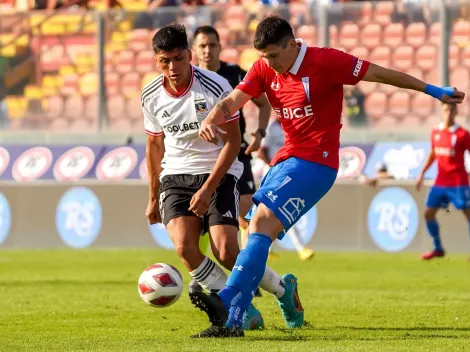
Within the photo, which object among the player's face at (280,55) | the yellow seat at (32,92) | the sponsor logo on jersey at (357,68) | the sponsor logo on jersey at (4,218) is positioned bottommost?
the sponsor logo on jersey at (4,218)

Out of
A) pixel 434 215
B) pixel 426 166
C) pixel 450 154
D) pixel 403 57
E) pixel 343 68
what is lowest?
pixel 434 215

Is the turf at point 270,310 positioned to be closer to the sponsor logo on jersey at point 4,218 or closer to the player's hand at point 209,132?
the player's hand at point 209,132

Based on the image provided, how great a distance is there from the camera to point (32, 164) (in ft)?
69.7

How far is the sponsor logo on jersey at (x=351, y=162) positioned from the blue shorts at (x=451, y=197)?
241 centimetres

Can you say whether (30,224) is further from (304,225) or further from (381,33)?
(381,33)

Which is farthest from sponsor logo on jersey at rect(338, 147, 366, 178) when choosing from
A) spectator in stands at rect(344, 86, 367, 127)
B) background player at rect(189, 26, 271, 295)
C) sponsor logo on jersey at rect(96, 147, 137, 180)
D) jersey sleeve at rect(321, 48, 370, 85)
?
jersey sleeve at rect(321, 48, 370, 85)

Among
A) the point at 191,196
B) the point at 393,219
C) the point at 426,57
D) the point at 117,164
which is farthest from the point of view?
the point at 117,164

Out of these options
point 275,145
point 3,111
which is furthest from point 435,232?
point 3,111

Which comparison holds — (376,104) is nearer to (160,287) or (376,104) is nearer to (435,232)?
(435,232)

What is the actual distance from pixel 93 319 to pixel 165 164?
4.84 ft

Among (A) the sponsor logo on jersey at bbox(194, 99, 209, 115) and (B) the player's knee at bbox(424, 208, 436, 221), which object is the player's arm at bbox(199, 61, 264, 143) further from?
(B) the player's knee at bbox(424, 208, 436, 221)

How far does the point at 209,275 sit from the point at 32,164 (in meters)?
13.5

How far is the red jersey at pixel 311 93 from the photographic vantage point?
7734 millimetres

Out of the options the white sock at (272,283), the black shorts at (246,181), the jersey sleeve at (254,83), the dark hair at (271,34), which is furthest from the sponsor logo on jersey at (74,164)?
the dark hair at (271,34)
